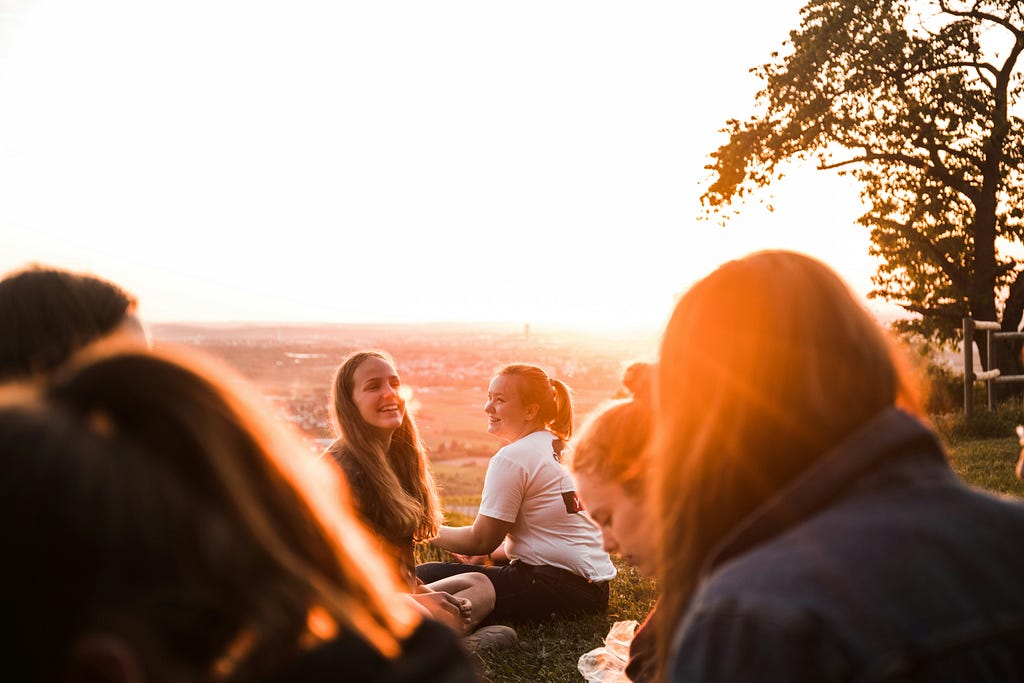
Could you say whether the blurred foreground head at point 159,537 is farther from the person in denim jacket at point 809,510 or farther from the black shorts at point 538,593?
the black shorts at point 538,593

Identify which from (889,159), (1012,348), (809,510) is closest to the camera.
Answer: (809,510)

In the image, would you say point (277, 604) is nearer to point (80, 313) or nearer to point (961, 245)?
point (80, 313)

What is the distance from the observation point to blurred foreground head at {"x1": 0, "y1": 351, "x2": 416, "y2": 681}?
0.84 m

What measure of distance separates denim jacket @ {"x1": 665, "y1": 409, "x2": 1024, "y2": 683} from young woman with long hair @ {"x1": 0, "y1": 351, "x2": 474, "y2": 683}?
0.43 m

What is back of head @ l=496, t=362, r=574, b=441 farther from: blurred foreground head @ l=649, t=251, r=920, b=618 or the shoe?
blurred foreground head @ l=649, t=251, r=920, b=618

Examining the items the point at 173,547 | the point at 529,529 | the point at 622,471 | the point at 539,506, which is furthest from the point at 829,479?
the point at 529,529

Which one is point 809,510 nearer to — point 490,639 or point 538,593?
point 490,639

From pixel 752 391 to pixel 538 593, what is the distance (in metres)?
4.37

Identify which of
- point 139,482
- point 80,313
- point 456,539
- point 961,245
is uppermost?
point 961,245

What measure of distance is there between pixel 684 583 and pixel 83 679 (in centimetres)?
105

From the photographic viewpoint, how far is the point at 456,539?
5.78m

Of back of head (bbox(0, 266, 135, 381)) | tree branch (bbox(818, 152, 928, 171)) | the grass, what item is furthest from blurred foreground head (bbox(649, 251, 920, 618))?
tree branch (bbox(818, 152, 928, 171))

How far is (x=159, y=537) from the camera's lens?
88 cm

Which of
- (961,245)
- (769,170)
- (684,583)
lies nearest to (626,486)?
(684,583)
